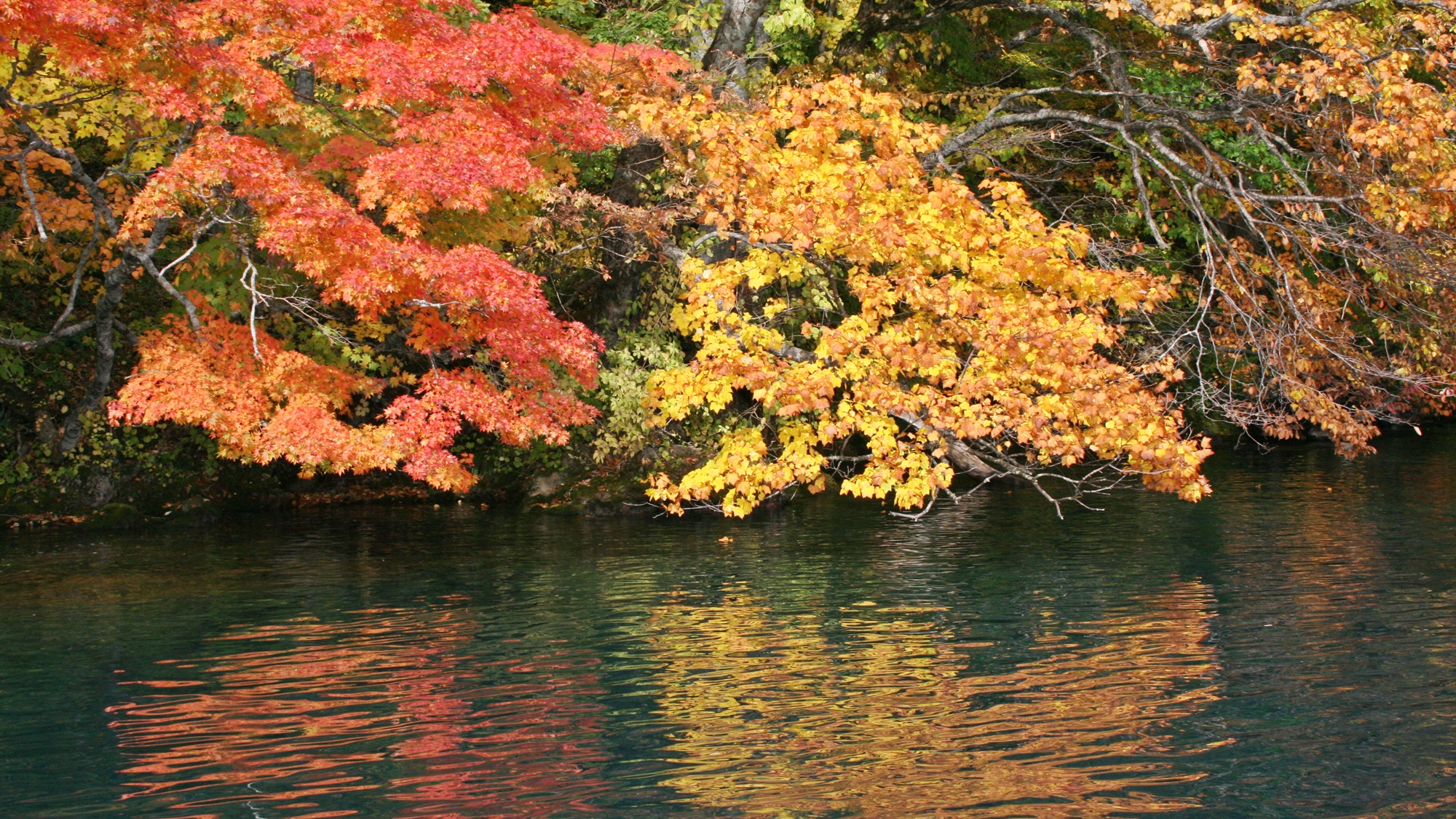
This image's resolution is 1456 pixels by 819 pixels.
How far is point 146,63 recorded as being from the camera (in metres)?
16.0

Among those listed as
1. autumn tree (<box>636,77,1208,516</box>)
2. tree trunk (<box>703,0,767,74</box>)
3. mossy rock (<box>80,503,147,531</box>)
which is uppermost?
tree trunk (<box>703,0,767,74</box>)

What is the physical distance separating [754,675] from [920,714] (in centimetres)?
165

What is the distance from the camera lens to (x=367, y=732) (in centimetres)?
841

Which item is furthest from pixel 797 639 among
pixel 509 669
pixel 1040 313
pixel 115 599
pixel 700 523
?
pixel 700 523

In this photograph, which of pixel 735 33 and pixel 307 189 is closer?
pixel 307 189

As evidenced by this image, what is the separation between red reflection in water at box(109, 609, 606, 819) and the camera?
716cm

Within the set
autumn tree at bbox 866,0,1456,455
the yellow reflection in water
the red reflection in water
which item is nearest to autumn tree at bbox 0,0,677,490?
the red reflection in water

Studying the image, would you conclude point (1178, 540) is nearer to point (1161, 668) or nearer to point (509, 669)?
point (1161, 668)

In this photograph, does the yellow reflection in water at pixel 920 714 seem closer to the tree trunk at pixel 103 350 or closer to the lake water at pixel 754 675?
the lake water at pixel 754 675

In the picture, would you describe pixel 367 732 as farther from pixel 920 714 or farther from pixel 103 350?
pixel 103 350

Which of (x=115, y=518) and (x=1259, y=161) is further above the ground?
(x=1259, y=161)

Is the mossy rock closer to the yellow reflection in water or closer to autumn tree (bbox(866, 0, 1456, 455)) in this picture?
the yellow reflection in water

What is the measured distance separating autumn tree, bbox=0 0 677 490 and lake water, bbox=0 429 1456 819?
206cm

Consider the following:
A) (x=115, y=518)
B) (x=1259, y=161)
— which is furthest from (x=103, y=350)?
(x=1259, y=161)
